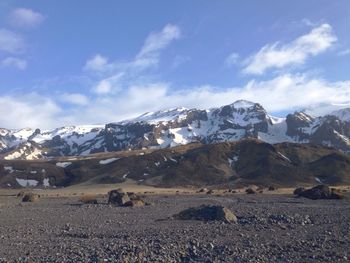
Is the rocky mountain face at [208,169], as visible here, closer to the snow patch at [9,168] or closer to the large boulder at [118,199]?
the snow patch at [9,168]

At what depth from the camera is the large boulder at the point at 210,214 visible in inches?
1391

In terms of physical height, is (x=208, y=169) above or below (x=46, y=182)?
below

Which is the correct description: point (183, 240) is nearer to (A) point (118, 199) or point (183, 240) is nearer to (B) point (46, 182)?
(A) point (118, 199)

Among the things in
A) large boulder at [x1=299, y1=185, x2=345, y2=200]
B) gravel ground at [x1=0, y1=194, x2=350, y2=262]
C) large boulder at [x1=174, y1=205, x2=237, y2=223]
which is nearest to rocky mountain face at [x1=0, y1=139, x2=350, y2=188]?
large boulder at [x1=299, y1=185, x2=345, y2=200]

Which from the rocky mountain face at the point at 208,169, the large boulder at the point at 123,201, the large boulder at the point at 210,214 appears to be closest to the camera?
the large boulder at the point at 210,214

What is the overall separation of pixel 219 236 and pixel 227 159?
134 meters

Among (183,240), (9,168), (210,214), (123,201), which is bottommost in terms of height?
(183,240)

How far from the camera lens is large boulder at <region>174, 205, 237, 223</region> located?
3533 centimetres

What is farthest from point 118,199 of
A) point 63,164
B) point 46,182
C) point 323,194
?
point 63,164

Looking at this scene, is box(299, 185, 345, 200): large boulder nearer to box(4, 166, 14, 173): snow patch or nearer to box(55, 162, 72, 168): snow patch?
box(4, 166, 14, 173): snow patch

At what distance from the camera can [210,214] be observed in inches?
1432

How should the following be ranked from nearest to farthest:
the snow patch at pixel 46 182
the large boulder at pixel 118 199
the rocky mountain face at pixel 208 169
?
the large boulder at pixel 118 199
the rocky mountain face at pixel 208 169
the snow patch at pixel 46 182

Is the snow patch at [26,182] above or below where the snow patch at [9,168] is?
below

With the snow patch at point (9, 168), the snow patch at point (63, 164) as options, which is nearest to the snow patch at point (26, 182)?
the snow patch at point (9, 168)
